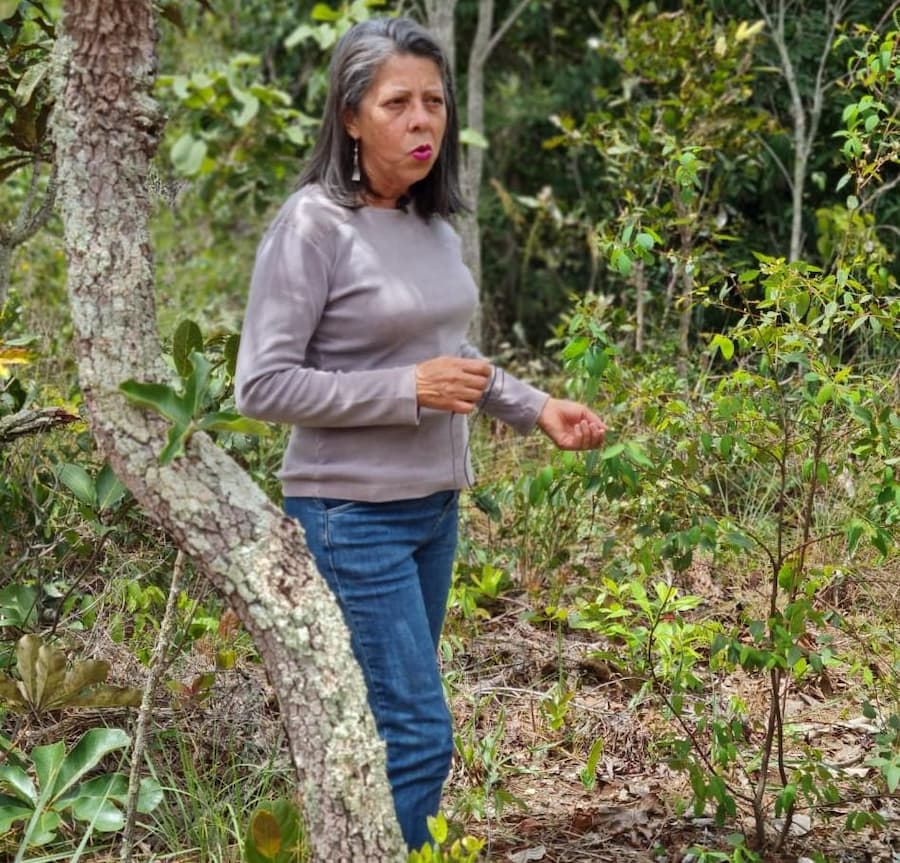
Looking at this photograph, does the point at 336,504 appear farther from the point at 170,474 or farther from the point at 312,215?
the point at 312,215

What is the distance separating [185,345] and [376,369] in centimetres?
35

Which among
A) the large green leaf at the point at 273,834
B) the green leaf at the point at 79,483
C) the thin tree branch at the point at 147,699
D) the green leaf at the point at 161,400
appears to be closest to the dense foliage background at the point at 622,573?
the green leaf at the point at 79,483

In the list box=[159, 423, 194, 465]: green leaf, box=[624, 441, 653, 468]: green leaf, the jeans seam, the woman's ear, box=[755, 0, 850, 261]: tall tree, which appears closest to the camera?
box=[159, 423, 194, 465]: green leaf

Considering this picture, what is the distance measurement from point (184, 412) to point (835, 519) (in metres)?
2.88

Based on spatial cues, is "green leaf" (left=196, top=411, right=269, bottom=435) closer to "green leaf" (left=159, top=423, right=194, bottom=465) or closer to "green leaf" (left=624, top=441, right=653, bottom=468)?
"green leaf" (left=159, top=423, right=194, bottom=465)

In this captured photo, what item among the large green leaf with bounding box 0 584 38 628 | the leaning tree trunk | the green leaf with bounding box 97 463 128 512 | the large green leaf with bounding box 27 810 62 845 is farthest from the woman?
the large green leaf with bounding box 0 584 38 628

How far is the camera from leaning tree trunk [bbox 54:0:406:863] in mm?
2123

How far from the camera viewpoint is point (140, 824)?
284 cm

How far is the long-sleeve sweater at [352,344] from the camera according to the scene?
2285 mm

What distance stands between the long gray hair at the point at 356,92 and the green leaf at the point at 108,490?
3.41ft

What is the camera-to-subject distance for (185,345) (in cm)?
236

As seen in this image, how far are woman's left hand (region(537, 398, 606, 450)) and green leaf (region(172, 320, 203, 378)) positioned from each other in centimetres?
73

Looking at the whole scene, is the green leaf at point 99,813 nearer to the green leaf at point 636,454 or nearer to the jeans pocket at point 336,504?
the jeans pocket at point 336,504

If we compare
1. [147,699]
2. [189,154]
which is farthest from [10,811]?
[189,154]
